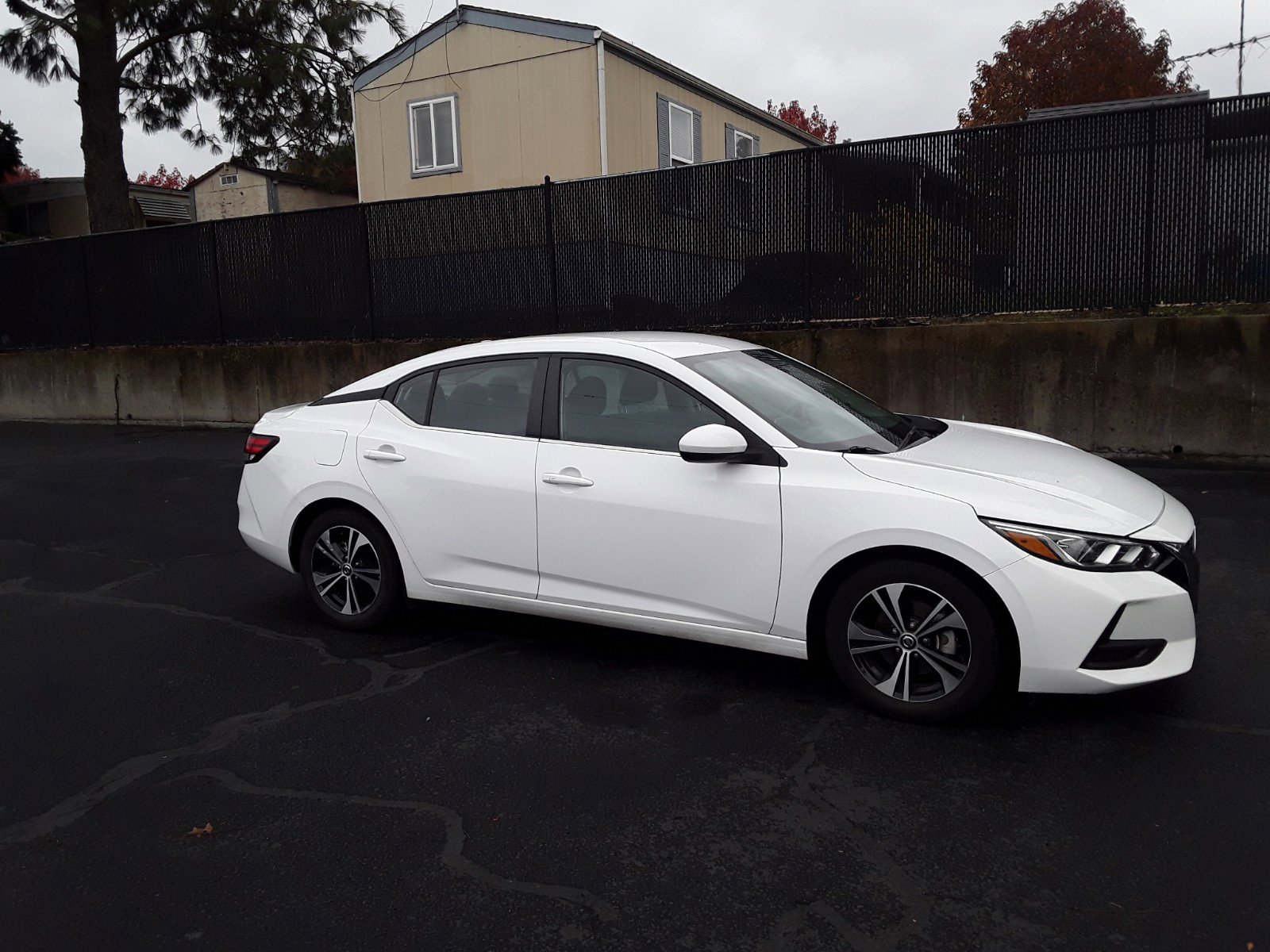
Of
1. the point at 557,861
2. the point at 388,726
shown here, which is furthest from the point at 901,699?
the point at 388,726

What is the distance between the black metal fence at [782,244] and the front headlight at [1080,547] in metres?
6.70

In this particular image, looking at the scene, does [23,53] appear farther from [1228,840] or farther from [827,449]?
[1228,840]

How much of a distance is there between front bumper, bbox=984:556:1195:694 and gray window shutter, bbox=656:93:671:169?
15.6m

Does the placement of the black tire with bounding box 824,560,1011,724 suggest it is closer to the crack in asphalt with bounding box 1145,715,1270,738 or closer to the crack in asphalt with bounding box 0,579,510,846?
the crack in asphalt with bounding box 1145,715,1270,738

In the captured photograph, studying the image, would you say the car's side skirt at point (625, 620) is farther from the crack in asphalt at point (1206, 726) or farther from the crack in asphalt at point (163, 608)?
the crack in asphalt at point (1206, 726)

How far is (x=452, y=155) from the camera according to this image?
18.6m

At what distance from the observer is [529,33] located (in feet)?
56.9

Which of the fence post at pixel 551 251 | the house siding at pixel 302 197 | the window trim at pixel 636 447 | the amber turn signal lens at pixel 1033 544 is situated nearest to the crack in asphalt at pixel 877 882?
the amber turn signal lens at pixel 1033 544

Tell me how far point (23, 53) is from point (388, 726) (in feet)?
61.2

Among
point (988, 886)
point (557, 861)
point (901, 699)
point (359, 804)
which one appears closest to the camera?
point (988, 886)

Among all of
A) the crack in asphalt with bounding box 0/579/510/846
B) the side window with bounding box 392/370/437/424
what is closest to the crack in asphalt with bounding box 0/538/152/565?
the crack in asphalt with bounding box 0/579/510/846

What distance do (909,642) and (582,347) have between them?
6.69ft

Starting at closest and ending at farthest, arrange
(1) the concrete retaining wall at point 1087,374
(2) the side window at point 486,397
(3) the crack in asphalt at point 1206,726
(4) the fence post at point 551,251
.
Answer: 1. (3) the crack in asphalt at point 1206,726
2. (2) the side window at point 486,397
3. (1) the concrete retaining wall at point 1087,374
4. (4) the fence post at point 551,251

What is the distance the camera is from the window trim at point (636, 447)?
433 centimetres
